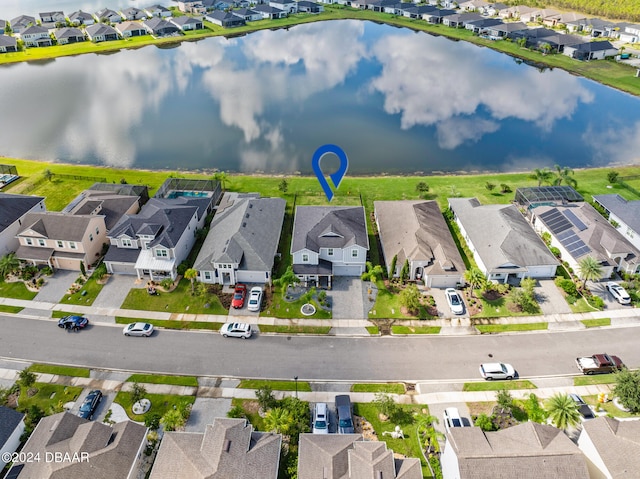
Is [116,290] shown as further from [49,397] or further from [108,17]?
[108,17]

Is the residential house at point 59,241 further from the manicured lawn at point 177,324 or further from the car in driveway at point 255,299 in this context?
the car in driveway at point 255,299

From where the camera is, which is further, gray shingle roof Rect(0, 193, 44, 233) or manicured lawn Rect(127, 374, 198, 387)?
gray shingle roof Rect(0, 193, 44, 233)

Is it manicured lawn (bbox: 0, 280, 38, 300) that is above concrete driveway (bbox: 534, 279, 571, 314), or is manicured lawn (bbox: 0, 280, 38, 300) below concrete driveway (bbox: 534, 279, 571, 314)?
above

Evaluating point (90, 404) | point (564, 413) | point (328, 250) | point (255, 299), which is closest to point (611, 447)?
point (564, 413)

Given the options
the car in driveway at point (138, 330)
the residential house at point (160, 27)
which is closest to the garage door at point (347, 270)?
the car in driveway at point (138, 330)

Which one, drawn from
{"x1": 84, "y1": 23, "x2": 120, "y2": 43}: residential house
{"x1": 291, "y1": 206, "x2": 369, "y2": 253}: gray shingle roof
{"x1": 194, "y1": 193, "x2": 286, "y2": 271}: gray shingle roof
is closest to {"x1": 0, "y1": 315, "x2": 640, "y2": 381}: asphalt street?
{"x1": 194, "y1": 193, "x2": 286, "y2": 271}: gray shingle roof

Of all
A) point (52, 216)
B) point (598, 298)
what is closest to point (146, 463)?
point (52, 216)

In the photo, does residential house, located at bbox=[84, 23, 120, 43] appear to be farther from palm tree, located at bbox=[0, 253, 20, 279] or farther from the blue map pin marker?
the blue map pin marker
